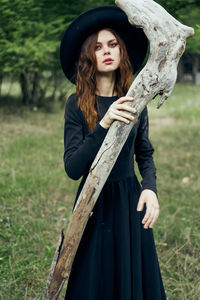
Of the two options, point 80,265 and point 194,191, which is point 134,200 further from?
point 194,191

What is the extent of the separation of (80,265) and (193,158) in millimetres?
4357

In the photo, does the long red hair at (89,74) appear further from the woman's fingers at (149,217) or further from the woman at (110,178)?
the woman's fingers at (149,217)

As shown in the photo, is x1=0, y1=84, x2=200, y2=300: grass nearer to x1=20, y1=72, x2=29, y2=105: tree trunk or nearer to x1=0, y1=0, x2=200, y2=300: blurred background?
x1=0, y1=0, x2=200, y2=300: blurred background

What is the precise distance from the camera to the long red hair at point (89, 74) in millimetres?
1747

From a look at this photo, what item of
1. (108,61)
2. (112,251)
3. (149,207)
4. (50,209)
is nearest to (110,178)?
(149,207)

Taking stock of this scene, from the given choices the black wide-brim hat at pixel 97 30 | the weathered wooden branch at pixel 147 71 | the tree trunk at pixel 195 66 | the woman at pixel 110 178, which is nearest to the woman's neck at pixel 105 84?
the woman at pixel 110 178

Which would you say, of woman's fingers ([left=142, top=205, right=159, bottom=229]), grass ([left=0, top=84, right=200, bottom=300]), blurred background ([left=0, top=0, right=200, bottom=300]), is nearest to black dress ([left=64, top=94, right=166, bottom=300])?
woman's fingers ([left=142, top=205, right=159, bottom=229])

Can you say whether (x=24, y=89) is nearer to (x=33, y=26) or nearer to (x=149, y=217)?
(x=33, y=26)

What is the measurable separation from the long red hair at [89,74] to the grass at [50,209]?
1438 mm

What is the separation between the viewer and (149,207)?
66.3 inches

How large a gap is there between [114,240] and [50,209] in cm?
207

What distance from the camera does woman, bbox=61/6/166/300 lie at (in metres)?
1.74

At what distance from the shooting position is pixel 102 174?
1.55 meters

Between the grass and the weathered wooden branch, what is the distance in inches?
50.9
